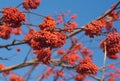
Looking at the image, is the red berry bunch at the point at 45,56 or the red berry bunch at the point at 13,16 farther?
the red berry bunch at the point at 45,56

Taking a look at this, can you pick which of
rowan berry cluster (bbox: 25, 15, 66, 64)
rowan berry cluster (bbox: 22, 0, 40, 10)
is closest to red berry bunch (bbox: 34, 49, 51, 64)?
rowan berry cluster (bbox: 25, 15, 66, 64)

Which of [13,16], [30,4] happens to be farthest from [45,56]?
[30,4]

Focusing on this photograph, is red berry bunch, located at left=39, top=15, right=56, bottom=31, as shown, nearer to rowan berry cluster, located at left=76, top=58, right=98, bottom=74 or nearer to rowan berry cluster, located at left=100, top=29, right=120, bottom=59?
rowan berry cluster, located at left=76, top=58, right=98, bottom=74

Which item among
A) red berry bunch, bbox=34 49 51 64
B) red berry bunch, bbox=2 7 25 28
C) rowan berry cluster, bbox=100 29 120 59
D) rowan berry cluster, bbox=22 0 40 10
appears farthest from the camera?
rowan berry cluster, bbox=22 0 40 10

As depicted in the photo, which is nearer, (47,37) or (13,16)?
(47,37)

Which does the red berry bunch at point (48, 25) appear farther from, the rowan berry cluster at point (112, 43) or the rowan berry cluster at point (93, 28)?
the rowan berry cluster at point (112, 43)

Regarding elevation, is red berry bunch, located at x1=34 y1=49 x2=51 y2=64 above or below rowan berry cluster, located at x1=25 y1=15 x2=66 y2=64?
below

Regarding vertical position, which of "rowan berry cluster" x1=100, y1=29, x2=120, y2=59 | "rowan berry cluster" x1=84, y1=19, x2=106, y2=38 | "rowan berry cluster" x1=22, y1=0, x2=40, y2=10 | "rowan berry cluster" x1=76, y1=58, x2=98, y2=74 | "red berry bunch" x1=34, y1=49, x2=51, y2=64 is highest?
"rowan berry cluster" x1=22, y1=0, x2=40, y2=10

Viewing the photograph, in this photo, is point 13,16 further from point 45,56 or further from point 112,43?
point 112,43

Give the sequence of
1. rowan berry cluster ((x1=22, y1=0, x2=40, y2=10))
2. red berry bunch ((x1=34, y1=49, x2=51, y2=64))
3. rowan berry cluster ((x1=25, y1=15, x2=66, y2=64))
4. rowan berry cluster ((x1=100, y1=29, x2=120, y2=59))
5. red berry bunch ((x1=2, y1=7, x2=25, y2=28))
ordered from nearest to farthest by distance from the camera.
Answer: rowan berry cluster ((x1=25, y1=15, x2=66, y2=64)), rowan berry cluster ((x1=100, y1=29, x2=120, y2=59)), red berry bunch ((x1=2, y1=7, x2=25, y2=28)), red berry bunch ((x1=34, y1=49, x2=51, y2=64)), rowan berry cluster ((x1=22, y1=0, x2=40, y2=10))

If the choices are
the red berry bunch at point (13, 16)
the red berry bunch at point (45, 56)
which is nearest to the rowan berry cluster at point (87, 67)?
A: the red berry bunch at point (45, 56)

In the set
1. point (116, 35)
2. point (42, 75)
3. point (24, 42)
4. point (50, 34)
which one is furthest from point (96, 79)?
point (50, 34)

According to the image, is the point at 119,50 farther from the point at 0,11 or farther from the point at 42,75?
the point at 42,75

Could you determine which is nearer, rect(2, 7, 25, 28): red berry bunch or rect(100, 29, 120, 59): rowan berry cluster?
rect(100, 29, 120, 59): rowan berry cluster
